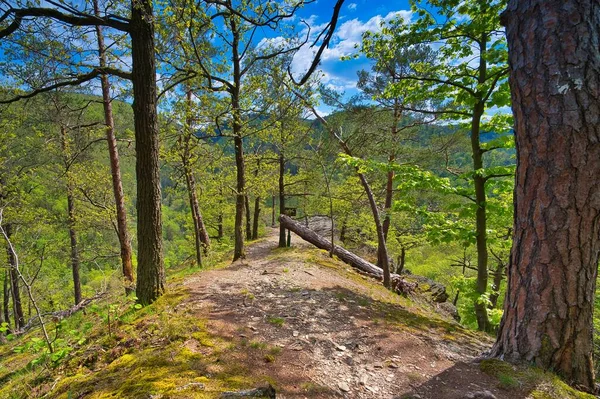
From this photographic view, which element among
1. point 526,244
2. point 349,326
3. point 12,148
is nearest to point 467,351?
point 349,326

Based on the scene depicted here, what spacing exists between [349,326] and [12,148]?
47.9 ft

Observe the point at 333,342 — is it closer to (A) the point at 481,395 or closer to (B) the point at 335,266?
(A) the point at 481,395

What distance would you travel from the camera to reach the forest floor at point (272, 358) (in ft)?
7.62

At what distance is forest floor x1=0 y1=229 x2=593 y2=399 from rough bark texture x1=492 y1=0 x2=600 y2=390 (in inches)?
14.5

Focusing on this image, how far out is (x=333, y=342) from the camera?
140 inches

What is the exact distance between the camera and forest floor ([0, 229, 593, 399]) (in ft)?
7.62

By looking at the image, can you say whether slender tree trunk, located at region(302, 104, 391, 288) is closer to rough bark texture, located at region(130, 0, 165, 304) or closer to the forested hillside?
the forested hillside

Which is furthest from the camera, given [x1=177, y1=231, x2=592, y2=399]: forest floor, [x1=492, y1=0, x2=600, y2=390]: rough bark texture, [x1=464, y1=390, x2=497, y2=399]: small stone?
[x1=177, y1=231, x2=592, y2=399]: forest floor

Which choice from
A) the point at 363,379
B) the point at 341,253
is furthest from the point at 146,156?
the point at 341,253

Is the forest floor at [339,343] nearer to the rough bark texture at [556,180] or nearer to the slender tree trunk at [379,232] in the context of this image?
the rough bark texture at [556,180]

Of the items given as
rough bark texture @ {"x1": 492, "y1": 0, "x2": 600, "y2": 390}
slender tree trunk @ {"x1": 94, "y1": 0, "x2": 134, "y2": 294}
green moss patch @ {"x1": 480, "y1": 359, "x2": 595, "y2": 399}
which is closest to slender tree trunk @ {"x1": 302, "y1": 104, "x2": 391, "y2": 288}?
rough bark texture @ {"x1": 492, "y1": 0, "x2": 600, "y2": 390}

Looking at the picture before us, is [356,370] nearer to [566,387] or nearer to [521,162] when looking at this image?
[566,387]

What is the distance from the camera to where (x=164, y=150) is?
827 cm

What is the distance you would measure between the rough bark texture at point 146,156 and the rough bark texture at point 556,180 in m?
4.37
